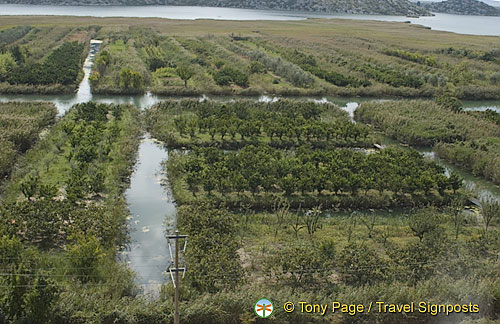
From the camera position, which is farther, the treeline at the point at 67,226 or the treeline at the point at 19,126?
the treeline at the point at 19,126

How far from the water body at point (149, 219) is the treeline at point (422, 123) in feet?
33.0

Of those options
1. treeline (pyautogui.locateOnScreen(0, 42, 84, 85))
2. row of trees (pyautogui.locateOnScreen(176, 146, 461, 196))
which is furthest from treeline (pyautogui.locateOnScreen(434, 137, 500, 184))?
treeline (pyautogui.locateOnScreen(0, 42, 84, 85))

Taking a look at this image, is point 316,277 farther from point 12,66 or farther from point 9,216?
point 12,66

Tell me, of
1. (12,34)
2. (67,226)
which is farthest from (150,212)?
(12,34)

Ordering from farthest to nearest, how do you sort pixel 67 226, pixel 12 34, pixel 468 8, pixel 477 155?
pixel 468 8, pixel 12 34, pixel 477 155, pixel 67 226

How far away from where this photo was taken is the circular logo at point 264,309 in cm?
905

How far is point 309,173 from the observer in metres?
15.4

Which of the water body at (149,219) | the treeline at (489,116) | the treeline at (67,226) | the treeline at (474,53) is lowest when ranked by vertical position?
the water body at (149,219)

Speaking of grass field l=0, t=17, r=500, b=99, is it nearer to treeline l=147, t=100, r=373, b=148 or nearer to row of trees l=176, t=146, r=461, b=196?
treeline l=147, t=100, r=373, b=148

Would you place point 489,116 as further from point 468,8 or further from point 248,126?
point 468,8

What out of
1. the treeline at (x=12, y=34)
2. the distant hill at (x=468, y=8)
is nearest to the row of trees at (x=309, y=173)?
the treeline at (x=12, y=34)

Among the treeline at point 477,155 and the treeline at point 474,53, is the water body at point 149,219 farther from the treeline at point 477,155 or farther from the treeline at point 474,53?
the treeline at point 474,53

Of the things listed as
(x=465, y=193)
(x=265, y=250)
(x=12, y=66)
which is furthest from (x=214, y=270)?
(x=12, y=66)

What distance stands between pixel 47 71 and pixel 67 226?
18.5 metres
